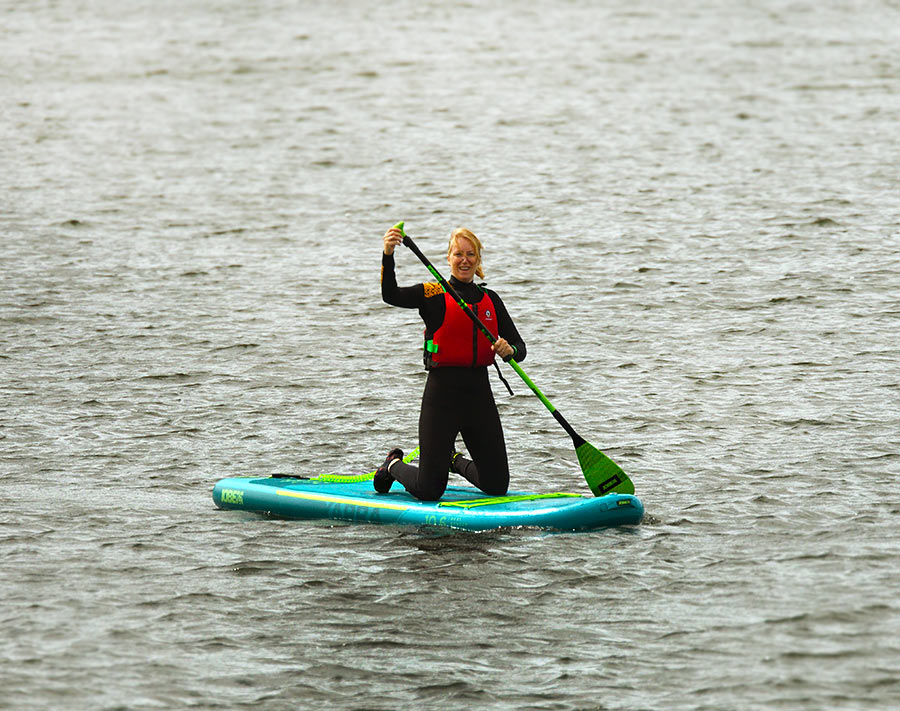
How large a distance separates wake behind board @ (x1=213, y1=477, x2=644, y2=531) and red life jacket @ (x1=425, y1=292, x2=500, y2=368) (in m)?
0.95

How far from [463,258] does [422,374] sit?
463 centimetres

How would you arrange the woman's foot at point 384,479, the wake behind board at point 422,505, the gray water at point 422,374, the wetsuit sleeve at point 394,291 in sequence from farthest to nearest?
the woman's foot at point 384,479
the wake behind board at point 422,505
the wetsuit sleeve at point 394,291
the gray water at point 422,374

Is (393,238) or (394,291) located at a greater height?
(393,238)

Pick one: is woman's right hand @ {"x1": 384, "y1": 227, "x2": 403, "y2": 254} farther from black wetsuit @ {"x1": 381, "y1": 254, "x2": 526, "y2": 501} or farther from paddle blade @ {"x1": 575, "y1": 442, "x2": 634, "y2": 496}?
paddle blade @ {"x1": 575, "y1": 442, "x2": 634, "y2": 496}

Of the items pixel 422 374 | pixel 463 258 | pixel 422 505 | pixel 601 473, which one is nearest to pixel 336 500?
pixel 422 505

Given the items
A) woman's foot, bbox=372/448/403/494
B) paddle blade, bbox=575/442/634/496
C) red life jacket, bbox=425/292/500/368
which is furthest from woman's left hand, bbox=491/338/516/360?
woman's foot, bbox=372/448/403/494

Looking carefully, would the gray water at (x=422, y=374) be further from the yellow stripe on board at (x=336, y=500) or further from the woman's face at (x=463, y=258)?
the woman's face at (x=463, y=258)

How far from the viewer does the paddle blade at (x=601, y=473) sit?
29.8ft

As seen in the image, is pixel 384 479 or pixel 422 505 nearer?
pixel 422 505

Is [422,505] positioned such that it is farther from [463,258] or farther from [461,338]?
[463,258]

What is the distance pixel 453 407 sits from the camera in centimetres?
888

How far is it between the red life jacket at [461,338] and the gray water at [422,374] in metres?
1.12

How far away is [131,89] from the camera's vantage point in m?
29.5

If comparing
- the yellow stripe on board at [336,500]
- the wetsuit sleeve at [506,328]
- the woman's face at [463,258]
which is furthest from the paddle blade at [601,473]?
the woman's face at [463,258]
